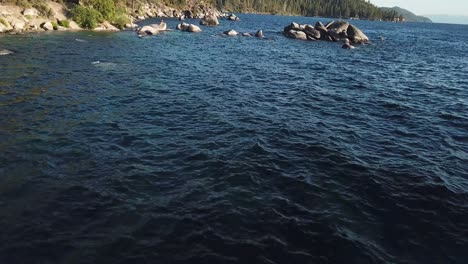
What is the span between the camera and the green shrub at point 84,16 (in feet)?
234

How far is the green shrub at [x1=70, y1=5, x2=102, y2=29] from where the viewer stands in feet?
234

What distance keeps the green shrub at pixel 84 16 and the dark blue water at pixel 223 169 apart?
123 ft

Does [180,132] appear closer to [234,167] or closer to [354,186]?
[234,167]

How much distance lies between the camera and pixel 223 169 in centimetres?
1800

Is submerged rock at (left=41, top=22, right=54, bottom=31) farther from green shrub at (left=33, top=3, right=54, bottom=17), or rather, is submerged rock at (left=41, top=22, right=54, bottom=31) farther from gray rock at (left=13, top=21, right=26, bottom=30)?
green shrub at (left=33, top=3, right=54, bottom=17)

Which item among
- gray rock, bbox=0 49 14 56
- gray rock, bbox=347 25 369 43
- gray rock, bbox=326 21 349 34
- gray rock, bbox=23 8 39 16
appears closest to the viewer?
gray rock, bbox=0 49 14 56

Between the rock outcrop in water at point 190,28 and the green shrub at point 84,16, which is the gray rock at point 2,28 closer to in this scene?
the green shrub at point 84,16

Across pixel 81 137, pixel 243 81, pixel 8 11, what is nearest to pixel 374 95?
pixel 243 81

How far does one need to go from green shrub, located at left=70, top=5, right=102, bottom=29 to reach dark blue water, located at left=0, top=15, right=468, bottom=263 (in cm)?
3734

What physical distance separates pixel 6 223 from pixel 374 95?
108 feet

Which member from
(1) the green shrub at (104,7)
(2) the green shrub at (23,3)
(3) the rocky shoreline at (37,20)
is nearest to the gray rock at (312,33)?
(3) the rocky shoreline at (37,20)

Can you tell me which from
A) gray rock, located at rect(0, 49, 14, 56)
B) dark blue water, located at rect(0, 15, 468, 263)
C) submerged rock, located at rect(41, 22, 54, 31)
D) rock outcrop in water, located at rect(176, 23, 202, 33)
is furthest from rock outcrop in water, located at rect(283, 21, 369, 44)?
gray rock, located at rect(0, 49, 14, 56)

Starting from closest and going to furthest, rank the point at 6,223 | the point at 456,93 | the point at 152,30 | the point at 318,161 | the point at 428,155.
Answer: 1. the point at 6,223
2. the point at 318,161
3. the point at 428,155
4. the point at 456,93
5. the point at 152,30

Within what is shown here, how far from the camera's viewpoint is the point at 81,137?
2059 cm
